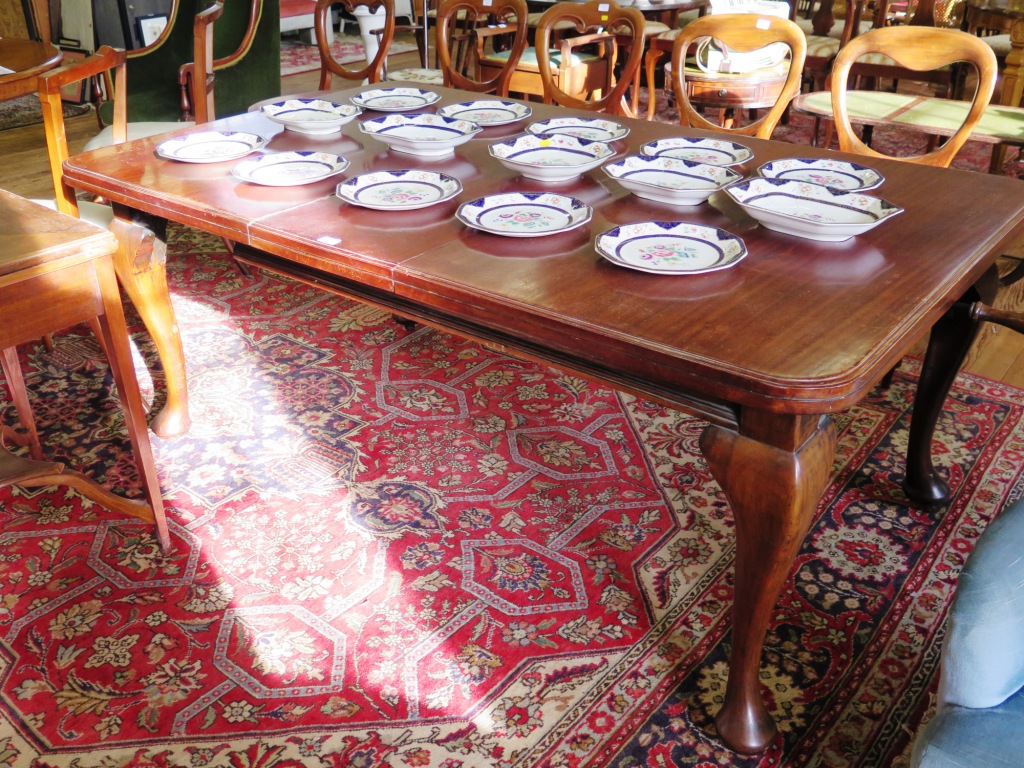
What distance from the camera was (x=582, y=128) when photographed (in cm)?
188

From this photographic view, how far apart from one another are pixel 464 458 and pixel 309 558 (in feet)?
1.43

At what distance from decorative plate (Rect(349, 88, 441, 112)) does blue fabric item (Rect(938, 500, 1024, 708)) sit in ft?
5.36

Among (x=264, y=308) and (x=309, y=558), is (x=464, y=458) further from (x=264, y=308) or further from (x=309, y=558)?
(x=264, y=308)

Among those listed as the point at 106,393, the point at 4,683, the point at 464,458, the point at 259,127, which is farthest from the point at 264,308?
the point at 4,683

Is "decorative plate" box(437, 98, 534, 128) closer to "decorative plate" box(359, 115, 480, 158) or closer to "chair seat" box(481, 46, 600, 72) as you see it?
"decorative plate" box(359, 115, 480, 158)

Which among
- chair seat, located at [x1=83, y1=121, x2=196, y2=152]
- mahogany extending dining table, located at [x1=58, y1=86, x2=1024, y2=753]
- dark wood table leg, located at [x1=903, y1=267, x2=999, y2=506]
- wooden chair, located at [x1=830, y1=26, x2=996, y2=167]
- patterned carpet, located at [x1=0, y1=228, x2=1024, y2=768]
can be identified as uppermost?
wooden chair, located at [x1=830, y1=26, x2=996, y2=167]

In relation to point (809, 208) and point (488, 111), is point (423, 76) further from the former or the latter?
point (809, 208)

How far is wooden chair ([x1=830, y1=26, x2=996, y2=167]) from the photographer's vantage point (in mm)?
1955

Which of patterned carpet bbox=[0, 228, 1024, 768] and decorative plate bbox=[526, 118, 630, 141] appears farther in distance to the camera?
decorative plate bbox=[526, 118, 630, 141]

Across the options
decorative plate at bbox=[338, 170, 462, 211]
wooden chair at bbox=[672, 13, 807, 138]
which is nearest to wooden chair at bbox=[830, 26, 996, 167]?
wooden chair at bbox=[672, 13, 807, 138]

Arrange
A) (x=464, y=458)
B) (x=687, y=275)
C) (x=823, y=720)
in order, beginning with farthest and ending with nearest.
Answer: (x=464, y=458) → (x=823, y=720) → (x=687, y=275)

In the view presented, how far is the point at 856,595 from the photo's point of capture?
1.55 metres

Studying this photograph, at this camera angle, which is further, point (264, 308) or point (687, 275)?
point (264, 308)

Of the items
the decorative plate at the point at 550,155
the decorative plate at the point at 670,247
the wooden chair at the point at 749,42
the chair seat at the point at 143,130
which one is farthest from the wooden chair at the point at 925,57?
the chair seat at the point at 143,130
